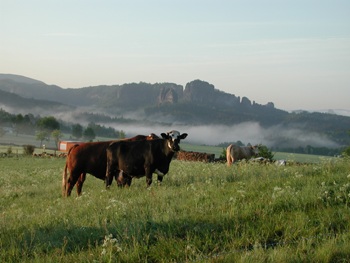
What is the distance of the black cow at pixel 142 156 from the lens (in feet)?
53.4

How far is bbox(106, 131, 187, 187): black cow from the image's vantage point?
16.3 meters

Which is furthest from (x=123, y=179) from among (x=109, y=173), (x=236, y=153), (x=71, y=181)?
(x=236, y=153)

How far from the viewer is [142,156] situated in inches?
651

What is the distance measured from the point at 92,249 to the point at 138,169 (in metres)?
9.66

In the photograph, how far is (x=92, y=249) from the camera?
22.9ft

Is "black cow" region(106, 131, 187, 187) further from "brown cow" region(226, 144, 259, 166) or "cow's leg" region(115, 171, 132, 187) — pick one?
"brown cow" region(226, 144, 259, 166)

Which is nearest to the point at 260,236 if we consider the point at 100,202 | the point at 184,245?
the point at 184,245

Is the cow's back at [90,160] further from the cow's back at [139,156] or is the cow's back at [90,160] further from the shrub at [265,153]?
the shrub at [265,153]

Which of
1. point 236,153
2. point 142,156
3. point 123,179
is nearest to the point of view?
point 142,156

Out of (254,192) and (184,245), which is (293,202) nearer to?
(254,192)

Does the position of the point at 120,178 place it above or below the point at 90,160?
below

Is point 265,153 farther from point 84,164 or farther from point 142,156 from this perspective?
point 142,156

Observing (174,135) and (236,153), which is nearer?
(174,135)

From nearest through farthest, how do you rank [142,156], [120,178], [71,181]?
1. [142,156]
2. [120,178]
3. [71,181]
